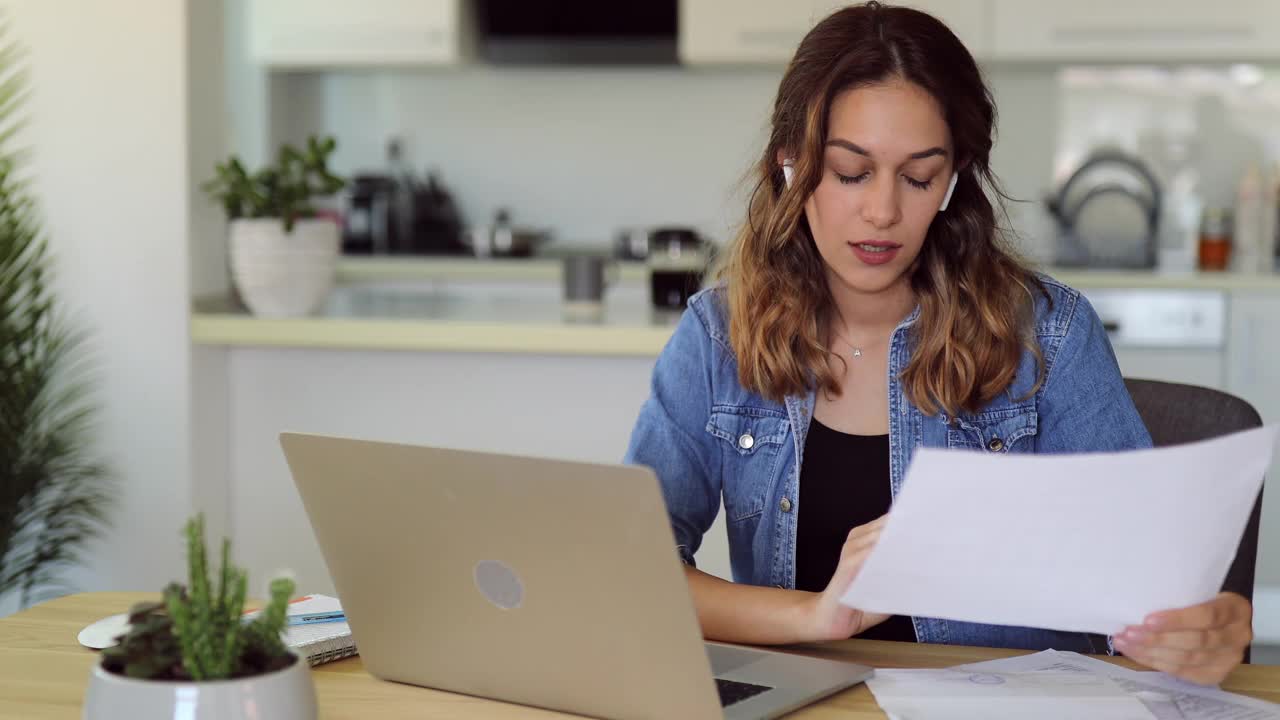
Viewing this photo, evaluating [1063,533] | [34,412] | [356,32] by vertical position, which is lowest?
[34,412]

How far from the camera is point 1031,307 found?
4.82 ft

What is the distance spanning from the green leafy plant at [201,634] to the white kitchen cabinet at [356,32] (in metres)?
3.45

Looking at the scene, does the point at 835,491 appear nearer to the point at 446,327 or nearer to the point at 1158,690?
the point at 1158,690

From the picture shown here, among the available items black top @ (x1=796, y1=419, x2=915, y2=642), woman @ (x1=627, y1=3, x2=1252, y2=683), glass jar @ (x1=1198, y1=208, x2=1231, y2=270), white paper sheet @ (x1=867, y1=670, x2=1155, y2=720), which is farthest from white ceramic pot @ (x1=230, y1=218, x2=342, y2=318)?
glass jar @ (x1=1198, y1=208, x2=1231, y2=270)

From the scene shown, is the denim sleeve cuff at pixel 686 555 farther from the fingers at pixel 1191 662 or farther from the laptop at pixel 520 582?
the fingers at pixel 1191 662

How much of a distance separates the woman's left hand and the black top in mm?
452

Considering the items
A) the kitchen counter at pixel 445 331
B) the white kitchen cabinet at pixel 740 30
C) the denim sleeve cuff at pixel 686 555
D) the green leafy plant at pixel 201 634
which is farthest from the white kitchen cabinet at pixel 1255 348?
the green leafy plant at pixel 201 634

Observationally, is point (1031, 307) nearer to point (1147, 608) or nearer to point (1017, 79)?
point (1147, 608)

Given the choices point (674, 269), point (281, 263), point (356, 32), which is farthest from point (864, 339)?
point (356, 32)

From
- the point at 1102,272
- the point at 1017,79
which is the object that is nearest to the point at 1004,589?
the point at 1102,272

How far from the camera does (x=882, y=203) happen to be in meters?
1.34

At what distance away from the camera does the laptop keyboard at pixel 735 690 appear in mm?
1009

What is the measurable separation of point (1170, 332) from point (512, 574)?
2914 millimetres

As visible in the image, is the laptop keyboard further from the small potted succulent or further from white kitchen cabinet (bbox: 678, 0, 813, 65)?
white kitchen cabinet (bbox: 678, 0, 813, 65)
